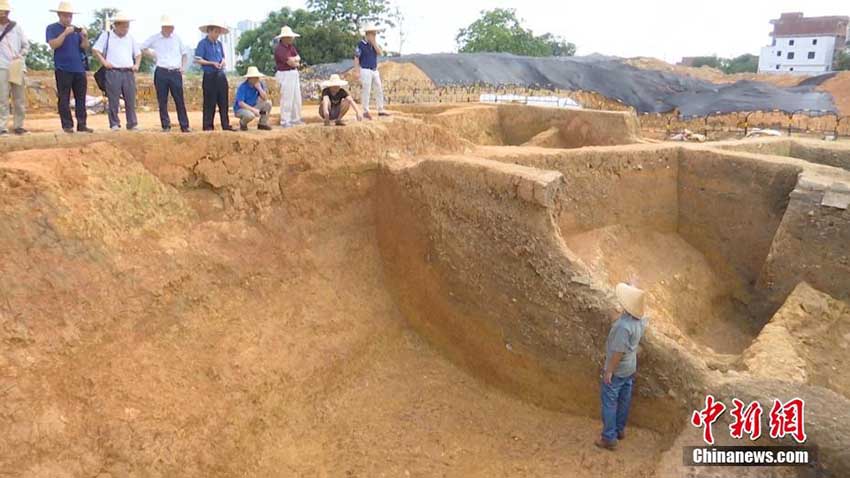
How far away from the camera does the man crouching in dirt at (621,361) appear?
16.6 feet

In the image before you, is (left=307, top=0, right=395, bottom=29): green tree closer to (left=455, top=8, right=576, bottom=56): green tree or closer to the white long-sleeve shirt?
(left=455, top=8, right=576, bottom=56): green tree

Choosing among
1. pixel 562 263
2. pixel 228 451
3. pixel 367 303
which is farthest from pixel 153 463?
pixel 562 263

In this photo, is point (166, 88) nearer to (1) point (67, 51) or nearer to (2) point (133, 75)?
(2) point (133, 75)

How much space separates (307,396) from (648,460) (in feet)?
10.4

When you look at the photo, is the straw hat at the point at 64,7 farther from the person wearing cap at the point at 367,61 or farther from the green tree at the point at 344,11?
the green tree at the point at 344,11

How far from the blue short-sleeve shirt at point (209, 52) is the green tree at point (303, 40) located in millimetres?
18359

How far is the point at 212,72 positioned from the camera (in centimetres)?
671

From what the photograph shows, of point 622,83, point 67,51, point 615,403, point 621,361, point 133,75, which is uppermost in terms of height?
point 622,83

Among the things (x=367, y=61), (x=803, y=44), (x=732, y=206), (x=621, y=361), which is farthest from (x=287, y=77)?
(x=803, y=44)

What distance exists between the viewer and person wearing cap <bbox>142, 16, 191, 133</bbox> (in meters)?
6.43

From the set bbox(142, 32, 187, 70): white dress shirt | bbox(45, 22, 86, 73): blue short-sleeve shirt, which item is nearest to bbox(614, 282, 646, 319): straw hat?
bbox(142, 32, 187, 70): white dress shirt

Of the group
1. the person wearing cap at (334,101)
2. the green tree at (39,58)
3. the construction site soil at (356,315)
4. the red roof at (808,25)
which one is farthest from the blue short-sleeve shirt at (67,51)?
the red roof at (808,25)

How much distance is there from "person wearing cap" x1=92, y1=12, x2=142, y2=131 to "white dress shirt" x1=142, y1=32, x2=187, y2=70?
14 centimetres

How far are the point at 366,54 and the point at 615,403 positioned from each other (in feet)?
17.9
